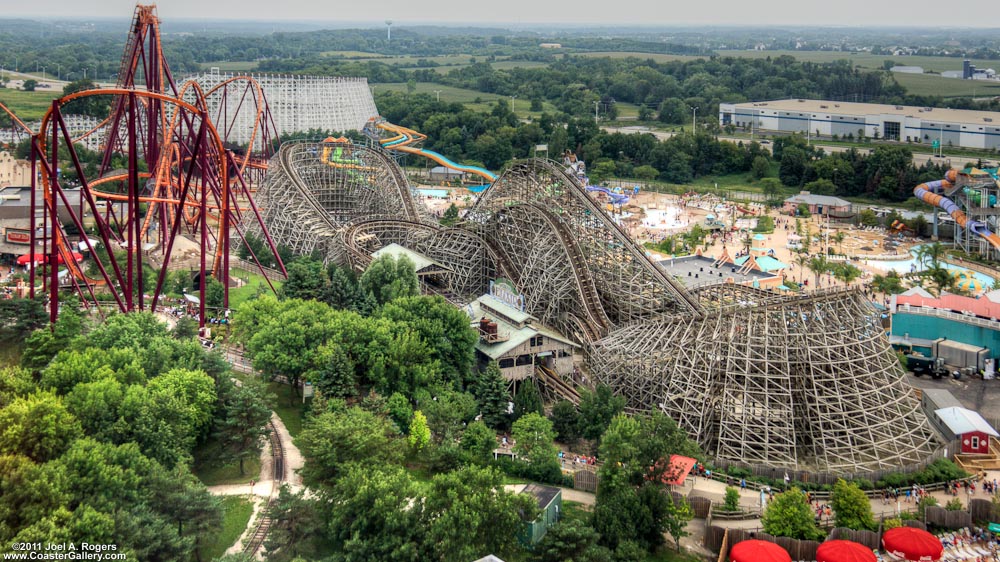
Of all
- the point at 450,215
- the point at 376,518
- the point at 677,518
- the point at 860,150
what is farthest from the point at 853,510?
the point at 860,150

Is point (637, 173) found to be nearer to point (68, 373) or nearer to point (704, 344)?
point (704, 344)

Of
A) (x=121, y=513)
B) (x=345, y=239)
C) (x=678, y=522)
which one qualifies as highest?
(x=345, y=239)

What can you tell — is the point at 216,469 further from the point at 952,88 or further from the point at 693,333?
the point at 952,88

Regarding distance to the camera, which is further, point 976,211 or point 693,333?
point 976,211

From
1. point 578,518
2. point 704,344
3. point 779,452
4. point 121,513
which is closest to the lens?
point 121,513

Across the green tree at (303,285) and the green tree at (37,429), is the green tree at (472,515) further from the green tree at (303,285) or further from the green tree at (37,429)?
the green tree at (303,285)

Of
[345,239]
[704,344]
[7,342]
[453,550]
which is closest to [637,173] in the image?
[345,239]

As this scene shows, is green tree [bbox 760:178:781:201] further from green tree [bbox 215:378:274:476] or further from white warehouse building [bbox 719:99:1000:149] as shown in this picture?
green tree [bbox 215:378:274:476]
